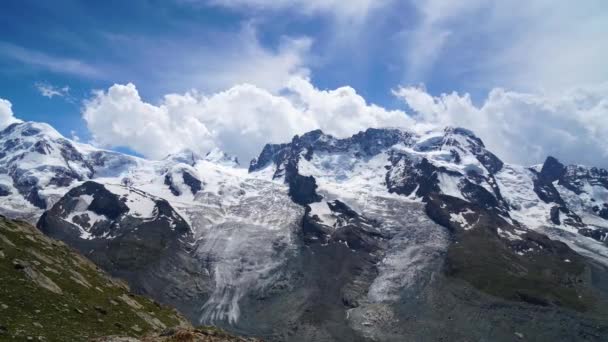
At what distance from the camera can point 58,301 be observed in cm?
5556

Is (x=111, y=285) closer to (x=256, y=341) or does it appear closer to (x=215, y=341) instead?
(x=256, y=341)

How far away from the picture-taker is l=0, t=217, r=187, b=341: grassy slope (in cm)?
4722

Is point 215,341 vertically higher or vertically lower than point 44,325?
higher

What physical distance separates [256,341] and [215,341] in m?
18.0

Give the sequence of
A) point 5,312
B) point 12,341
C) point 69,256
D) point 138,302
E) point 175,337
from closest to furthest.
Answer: point 175,337 → point 12,341 → point 5,312 → point 138,302 → point 69,256

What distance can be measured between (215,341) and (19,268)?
32069 millimetres

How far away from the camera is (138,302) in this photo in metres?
76.1

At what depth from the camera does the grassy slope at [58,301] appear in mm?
47219

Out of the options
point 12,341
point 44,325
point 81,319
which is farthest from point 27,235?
point 12,341

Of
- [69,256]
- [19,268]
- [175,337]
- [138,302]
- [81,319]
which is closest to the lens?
[175,337]

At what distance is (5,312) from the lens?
4656 centimetres

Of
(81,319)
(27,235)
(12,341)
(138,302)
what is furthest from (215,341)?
(27,235)

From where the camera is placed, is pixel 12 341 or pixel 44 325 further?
pixel 44 325

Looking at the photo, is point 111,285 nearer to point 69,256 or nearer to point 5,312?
point 69,256
